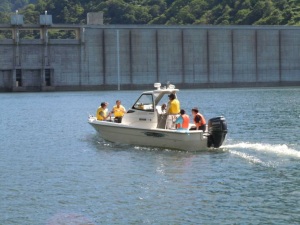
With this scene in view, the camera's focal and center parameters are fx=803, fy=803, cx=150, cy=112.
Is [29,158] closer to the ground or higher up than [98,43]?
closer to the ground

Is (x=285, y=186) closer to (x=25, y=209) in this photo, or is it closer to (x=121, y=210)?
(x=121, y=210)

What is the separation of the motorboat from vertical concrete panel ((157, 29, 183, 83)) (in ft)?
281

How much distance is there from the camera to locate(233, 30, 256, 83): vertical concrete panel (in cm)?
12706

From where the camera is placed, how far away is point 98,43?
122m

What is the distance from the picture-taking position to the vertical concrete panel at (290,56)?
129125 mm

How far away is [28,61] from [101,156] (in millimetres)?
86342

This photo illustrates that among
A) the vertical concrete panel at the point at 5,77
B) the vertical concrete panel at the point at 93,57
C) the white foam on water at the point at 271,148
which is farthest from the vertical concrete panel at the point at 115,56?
the white foam on water at the point at 271,148

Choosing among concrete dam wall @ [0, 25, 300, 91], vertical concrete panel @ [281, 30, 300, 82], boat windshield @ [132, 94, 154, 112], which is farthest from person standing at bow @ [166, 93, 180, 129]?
vertical concrete panel @ [281, 30, 300, 82]

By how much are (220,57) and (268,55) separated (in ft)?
28.2

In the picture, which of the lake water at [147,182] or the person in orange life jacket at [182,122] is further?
the person in orange life jacket at [182,122]

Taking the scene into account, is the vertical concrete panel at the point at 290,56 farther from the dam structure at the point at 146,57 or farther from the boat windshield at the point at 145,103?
the boat windshield at the point at 145,103

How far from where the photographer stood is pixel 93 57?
12019 centimetres

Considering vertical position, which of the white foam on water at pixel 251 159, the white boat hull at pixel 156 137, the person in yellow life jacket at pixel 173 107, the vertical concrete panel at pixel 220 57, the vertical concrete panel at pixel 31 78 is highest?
the vertical concrete panel at pixel 220 57

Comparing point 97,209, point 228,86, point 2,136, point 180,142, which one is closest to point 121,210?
point 97,209
